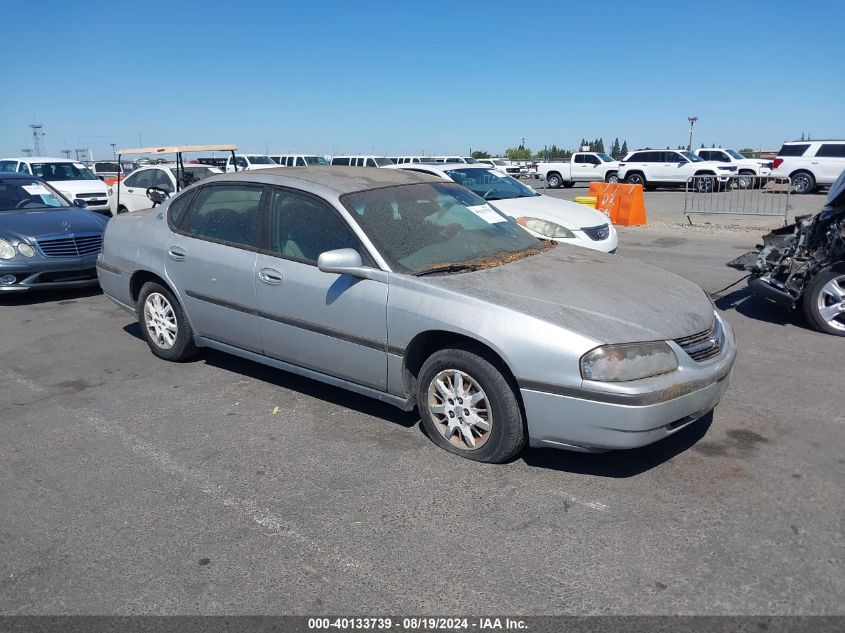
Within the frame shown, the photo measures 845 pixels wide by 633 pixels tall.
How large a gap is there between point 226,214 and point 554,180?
29.6m

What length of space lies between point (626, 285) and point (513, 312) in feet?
3.11

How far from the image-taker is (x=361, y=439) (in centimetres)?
437

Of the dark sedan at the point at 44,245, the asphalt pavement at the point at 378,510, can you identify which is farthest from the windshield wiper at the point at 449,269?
the dark sedan at the point at 44,245

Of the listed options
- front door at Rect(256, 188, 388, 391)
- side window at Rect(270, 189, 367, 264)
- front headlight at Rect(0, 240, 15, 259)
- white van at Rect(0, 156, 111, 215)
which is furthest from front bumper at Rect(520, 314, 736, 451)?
white van at Rect(0, 156, 111, 215)

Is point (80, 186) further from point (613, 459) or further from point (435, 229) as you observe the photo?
point (613, 459)

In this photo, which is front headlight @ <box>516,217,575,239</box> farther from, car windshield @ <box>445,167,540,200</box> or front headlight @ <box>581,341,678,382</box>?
front headlight @ <box>581,341,678,382</box>

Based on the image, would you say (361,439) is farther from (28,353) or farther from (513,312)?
(28,353)

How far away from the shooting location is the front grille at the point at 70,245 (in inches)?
328

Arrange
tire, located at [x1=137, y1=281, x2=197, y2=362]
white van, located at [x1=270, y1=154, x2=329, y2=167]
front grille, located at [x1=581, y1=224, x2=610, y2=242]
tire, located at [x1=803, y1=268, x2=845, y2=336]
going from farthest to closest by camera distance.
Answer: white van, located at [x1=270, y1=154, x2=329, y2=167]
front grille, located at [x1=581, y1=224, x2=610, y2=242]
tire, located at [x1=803, y1=268, x2=845, y2=336]
tire, located at [x1=137, y1=281, x2=197, y2=362]

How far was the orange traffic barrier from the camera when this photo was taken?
52.1ft

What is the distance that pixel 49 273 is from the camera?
8289mm

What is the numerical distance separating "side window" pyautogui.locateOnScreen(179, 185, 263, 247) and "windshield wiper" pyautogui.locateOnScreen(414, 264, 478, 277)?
4.51 ft

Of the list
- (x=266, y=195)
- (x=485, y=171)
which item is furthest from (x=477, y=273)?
(x=485, y=171)

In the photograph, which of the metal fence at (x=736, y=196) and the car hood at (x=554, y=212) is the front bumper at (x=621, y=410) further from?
the metal fence at (x=736, y=196)
